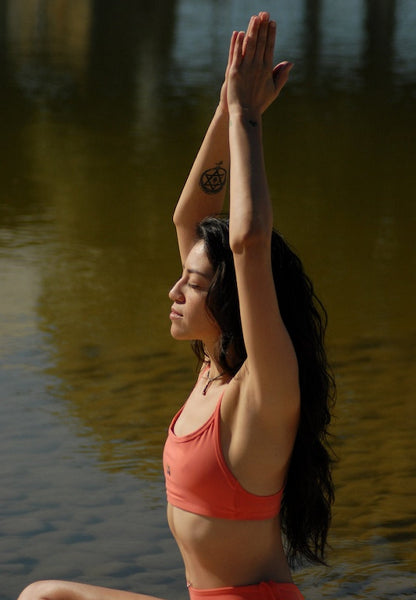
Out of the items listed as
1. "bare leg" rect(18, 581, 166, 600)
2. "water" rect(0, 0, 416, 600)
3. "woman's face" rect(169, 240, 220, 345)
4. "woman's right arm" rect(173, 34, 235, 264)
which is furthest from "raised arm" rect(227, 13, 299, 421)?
"water" rect(0, 0, 416, 600)

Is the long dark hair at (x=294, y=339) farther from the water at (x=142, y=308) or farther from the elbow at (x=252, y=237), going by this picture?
the water at (x=142, y=308)

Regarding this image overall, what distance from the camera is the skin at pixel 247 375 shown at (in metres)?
2.34

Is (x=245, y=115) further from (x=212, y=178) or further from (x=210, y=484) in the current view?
(x=210, y=484)

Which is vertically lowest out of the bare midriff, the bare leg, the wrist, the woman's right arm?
the bare leg

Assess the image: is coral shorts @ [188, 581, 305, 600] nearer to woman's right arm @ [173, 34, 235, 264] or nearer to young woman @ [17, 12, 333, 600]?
young woman @ [17, 12, 333, 600]

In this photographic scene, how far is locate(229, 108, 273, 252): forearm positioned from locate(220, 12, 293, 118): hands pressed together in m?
0.10

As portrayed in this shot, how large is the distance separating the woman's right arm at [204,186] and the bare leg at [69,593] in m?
0.96

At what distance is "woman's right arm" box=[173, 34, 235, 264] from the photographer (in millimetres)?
3057

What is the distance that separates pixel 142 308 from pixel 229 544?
466 cm

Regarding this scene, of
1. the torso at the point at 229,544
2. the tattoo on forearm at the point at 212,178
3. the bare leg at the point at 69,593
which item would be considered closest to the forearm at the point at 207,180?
the tattoo on forearm at the point at 212,178

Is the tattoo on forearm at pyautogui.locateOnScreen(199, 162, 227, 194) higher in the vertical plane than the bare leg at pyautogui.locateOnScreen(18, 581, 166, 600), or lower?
higher

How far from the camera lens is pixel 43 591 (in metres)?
2.69

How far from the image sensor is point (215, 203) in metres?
3.14

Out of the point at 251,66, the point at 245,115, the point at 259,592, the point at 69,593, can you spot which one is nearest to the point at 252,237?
the point at 245,115
